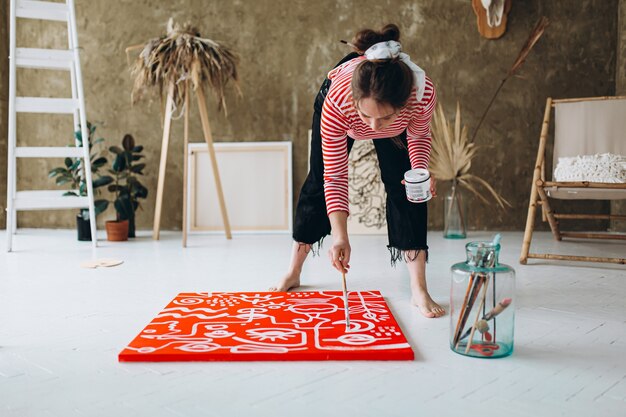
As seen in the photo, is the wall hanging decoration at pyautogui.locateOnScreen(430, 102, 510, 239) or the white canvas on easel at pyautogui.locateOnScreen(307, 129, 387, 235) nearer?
the wall hanging decoration at pyautogui.locateOnScreen(430, 102, 510, 239)

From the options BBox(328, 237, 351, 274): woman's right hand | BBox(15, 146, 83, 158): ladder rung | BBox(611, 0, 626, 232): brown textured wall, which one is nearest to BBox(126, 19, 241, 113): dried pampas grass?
BBox(15, 146, 83, 158): ladder rung

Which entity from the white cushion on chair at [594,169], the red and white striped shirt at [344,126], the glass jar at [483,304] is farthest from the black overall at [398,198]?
the white cushion on chair at [594,169]

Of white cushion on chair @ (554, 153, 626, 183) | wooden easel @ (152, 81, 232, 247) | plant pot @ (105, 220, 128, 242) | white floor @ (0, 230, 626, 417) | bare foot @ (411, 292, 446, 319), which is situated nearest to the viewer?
white floor @ (0, 230, 626, 417)

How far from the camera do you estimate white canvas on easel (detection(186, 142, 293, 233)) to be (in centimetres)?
399

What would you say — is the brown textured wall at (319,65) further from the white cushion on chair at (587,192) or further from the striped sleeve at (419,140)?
the striped sleeve at (419,140)

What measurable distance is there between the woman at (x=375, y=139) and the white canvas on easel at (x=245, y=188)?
192 cm

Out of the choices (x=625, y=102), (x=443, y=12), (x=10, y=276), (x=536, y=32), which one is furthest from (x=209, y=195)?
(x=625, y=102)

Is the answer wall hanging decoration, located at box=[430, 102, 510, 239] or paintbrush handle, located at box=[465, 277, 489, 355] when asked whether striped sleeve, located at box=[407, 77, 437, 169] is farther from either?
wall hanging decoration, located at box=[430, 102, 510, 239]

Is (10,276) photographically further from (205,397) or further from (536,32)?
(536,32)

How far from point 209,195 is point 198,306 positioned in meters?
2.29

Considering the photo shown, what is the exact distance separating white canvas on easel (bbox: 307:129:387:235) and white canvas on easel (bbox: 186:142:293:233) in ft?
1.50

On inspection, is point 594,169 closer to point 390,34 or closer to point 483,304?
point 390,34

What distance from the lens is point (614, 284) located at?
218 centimetres

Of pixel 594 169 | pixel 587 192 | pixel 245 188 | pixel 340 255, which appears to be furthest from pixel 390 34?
pixel 245 188
